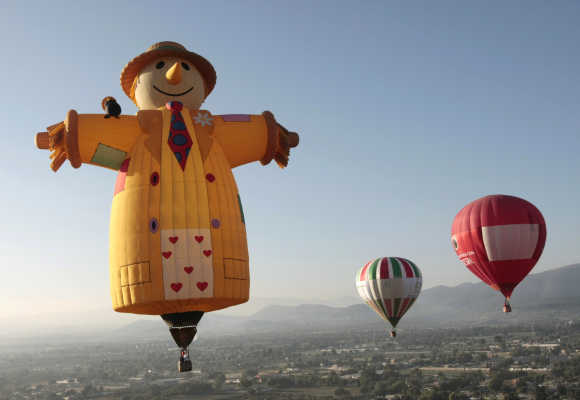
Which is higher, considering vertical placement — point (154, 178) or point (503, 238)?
point (154, 178)

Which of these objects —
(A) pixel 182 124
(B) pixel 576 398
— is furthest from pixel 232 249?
(B) pixel 576 398

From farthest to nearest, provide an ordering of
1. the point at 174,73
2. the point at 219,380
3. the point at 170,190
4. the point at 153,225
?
the point at 219,380, the point at 174,73, the point at 170,190, the point at 153,225

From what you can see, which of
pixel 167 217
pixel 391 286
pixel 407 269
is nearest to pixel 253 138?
pixel 167 217

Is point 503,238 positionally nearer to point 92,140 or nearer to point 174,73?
point 174,73

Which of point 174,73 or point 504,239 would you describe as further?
point 504,239

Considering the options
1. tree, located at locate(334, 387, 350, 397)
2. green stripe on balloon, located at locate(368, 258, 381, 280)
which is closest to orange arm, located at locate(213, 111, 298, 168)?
green stripe on balloon, located at locate(368, 258, 381, 280)
